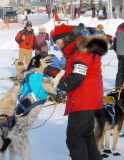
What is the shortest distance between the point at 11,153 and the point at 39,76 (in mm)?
783

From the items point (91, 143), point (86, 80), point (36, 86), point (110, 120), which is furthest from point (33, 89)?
point (110, 120)

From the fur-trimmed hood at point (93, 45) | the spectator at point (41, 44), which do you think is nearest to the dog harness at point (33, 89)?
the fur-trimmed hood at point (93, 45)

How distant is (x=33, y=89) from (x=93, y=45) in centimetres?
74

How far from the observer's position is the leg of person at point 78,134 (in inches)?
121

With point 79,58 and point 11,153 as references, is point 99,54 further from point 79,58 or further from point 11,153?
point 11,153

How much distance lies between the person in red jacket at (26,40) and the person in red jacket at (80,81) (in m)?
6.11

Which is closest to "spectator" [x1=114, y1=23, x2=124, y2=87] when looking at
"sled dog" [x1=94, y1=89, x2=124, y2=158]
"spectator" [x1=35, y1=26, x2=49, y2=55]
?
"sled dog" [x1=94, y1=89, x2=124, y2=158]

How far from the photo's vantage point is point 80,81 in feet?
9.69

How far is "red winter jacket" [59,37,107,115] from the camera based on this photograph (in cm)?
297

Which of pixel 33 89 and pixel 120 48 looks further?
pixel 120 48

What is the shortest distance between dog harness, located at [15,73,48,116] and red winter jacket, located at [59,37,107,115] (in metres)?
0.38

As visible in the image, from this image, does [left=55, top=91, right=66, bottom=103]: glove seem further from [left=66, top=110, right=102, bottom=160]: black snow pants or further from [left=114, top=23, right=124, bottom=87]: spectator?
[left=66, top=110, right=102, bottom=160]: black snow pants

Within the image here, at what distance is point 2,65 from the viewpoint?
1154 cm

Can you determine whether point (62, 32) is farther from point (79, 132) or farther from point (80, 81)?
point (79, 132)
